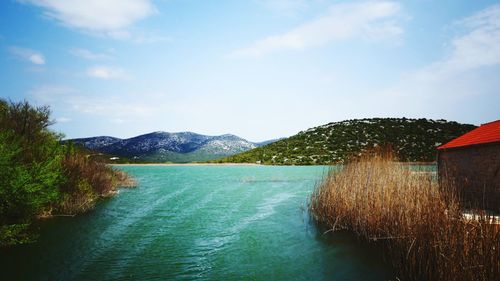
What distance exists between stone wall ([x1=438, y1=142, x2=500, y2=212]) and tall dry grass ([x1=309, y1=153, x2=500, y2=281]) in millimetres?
2377

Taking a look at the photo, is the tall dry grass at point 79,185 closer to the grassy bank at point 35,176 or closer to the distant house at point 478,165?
the grassy bank at point 35,176

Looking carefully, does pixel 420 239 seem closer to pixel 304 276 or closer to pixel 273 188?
pixel 304 276

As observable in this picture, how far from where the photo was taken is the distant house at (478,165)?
490 inches

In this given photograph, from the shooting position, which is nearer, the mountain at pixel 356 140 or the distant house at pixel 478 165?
the distant house at pixel 478 165

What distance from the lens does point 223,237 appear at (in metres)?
13.0

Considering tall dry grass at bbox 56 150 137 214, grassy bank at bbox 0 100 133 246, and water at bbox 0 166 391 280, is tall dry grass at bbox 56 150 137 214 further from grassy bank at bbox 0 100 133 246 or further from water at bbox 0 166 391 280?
water at bbox 0 166 391 280

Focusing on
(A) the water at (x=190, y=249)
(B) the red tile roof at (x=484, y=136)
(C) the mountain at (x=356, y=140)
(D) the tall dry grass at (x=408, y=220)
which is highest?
(C) the mountain at (x=356, y=140)

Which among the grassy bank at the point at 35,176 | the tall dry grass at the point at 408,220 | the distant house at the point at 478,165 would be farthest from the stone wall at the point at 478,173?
the grassy bank at the point at 35,176

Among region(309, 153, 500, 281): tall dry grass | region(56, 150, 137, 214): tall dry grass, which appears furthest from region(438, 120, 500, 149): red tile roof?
region(56, 150, 137, 214): tall dry grass

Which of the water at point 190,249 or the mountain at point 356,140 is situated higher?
the mountain at point 356,140

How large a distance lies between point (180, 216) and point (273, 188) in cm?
1190

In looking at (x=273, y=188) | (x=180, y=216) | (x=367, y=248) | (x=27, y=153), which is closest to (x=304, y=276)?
(x=367, y=248)

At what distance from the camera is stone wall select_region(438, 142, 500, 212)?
40.7ft

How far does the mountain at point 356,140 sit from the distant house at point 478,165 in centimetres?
4092
